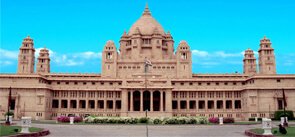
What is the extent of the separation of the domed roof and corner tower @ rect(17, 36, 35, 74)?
101ft

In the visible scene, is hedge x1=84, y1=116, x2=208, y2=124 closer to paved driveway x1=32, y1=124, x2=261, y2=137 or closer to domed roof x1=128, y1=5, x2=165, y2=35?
paved driveway x1=32, y1=124, x2=261, y2=137

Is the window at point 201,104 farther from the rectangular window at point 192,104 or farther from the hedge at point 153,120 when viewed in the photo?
the hedge at point 153,120

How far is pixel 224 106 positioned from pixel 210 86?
644 cm

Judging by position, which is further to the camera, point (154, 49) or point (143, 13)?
point (143, 13)

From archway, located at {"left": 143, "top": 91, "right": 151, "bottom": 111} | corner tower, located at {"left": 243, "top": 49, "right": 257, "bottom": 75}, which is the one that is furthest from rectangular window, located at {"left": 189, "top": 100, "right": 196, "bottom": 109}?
corner tower, located at {"left": 243, "top": 49, "right": 257, "bottom": 75}

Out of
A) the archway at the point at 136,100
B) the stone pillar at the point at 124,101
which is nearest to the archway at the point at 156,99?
the archway at the point at 136,100

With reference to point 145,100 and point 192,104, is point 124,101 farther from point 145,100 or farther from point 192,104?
point 192,104

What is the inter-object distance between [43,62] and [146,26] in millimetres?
34154

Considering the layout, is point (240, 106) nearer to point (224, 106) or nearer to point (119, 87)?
point (224, 106)

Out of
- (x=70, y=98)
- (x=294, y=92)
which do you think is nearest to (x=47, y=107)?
(x=70, y=98)

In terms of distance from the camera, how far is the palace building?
3401 inches

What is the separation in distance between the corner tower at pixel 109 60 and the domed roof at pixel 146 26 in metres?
10.2

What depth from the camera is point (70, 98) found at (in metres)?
93.6

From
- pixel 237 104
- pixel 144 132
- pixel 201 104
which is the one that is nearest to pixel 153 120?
pixel 144 132
